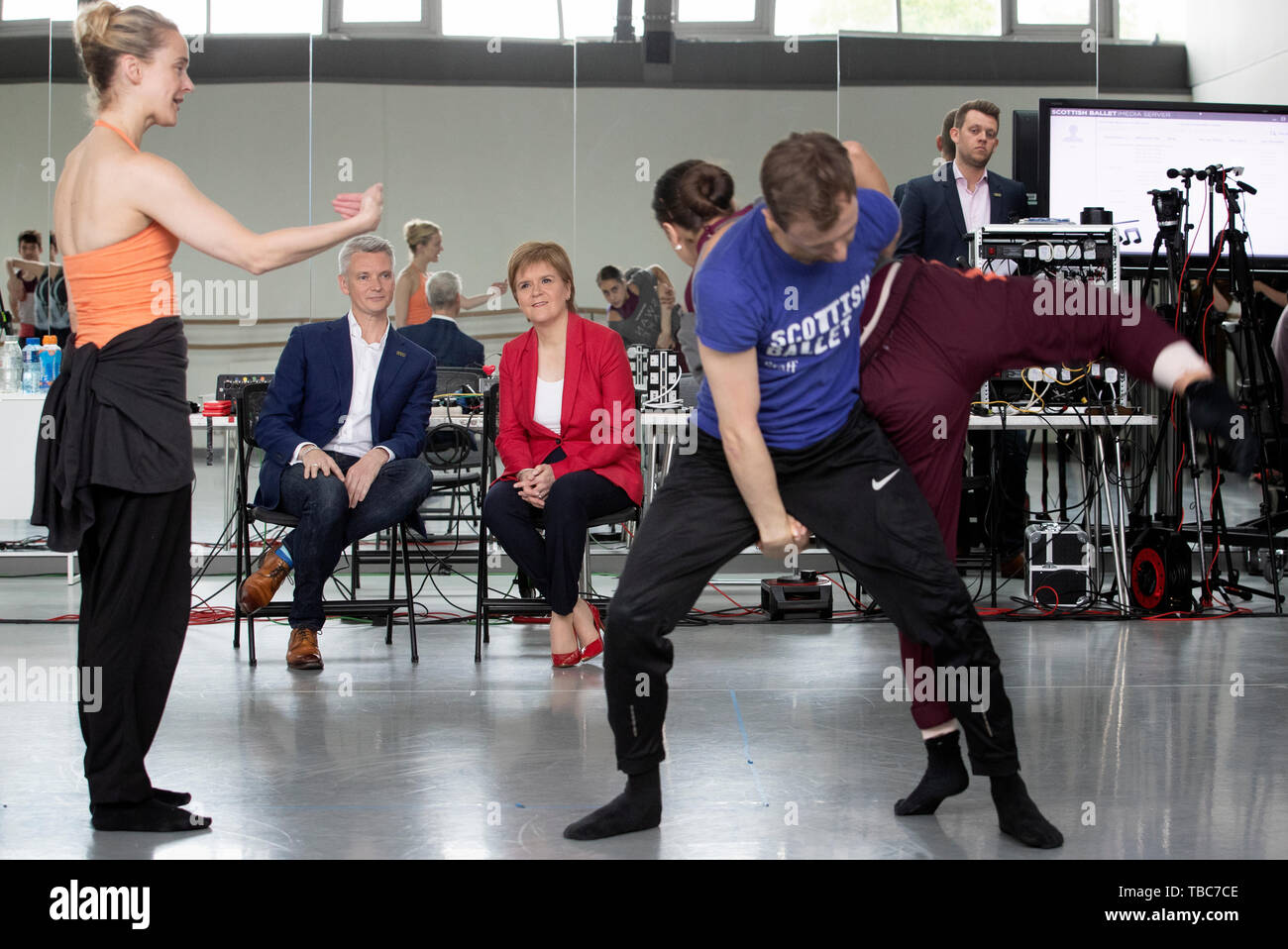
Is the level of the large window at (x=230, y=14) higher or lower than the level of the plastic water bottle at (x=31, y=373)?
higher

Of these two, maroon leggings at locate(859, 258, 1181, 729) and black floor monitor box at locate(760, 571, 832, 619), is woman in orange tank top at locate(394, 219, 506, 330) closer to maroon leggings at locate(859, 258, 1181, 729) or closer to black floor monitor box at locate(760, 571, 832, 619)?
black floor monitor box at locate(760, 571, 832, 619)

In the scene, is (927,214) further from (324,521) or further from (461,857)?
(461,857)

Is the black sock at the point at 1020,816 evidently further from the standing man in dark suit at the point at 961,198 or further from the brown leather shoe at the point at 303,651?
the standing man in dark suit at the point at 961,198

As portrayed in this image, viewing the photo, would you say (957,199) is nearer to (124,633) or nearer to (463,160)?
(463,160)

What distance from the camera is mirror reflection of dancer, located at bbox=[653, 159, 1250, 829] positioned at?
233cm

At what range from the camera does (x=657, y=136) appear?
718cm

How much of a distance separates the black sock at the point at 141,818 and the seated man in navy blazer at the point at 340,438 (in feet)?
5.22

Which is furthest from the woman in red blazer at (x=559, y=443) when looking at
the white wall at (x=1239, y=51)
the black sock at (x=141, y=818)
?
the white wall at (x=1239, y=51)

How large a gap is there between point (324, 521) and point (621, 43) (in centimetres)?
401

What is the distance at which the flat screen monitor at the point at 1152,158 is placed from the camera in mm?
5723

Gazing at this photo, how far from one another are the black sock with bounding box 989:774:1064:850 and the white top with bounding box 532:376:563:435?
2.23 meters

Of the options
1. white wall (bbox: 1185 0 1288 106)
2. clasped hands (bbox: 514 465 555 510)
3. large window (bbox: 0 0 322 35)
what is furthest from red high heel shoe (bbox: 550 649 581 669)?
white wall (bbox: 1185 0 1288 106)

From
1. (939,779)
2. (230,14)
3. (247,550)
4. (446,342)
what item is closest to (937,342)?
(939,779)
